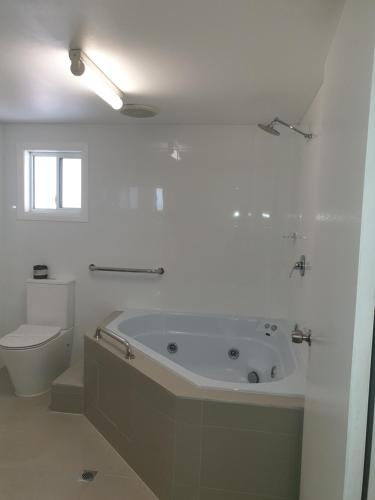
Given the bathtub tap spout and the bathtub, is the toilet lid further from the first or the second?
the bathtub tap spout

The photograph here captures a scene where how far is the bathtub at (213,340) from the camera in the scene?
290cm

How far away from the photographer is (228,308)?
3156 millimetres

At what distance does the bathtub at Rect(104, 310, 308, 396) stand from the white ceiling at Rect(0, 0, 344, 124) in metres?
1.67

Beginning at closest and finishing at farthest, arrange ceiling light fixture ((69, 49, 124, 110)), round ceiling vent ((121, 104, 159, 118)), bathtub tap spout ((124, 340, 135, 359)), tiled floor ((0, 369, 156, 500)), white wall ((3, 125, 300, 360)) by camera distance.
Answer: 1. ceiling light fixture ((69, 49, 124, 110))
2. tiled floor ((0, 369, 156, 500))
3. bathtub tap spout ((124, 340, 135, 359))
4. round ceiling vent ((121, 104, 159, 118))
5. white wall ((3, 125, 300, 360))

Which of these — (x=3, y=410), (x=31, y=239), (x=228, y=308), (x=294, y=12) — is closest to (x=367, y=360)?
(x=294, y=12)

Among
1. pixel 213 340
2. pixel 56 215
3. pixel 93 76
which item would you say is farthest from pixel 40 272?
pixel 93 76

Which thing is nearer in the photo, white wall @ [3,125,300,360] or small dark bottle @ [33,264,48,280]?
white wall @ [3,125,300,360]

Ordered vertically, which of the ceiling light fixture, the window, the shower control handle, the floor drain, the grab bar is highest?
the ceiling light fixture

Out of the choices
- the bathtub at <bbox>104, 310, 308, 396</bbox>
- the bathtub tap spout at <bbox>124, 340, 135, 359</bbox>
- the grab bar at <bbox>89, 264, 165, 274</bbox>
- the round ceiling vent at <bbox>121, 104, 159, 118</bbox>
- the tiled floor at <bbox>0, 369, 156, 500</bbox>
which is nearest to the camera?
the tiled floor at <bbox>0, 369, 156, 500</bbox>

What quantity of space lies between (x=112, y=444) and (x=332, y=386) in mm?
1825

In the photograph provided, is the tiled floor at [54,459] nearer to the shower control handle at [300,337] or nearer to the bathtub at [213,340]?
the bathtub at [213,340]

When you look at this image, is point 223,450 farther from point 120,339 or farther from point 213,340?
point 213,340

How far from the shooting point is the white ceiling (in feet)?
4.37

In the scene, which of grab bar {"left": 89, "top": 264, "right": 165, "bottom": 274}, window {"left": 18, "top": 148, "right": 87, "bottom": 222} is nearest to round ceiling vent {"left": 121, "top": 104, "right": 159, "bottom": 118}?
window {"left": 18, "top": 148, "right": 87, "bottom": 222}
